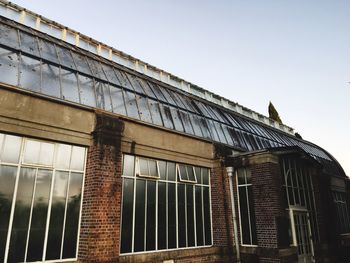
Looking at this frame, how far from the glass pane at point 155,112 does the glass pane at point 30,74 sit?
5.36m

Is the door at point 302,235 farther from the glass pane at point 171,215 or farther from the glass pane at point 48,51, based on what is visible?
the glass pane at point 48,51

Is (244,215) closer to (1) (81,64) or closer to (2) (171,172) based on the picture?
(2) (171,172)

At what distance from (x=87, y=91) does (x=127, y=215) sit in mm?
5309

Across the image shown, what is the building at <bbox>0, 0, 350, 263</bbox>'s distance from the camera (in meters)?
8.11

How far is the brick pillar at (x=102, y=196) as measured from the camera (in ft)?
27.9

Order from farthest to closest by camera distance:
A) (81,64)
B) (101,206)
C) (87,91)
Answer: (81,64) → (87,91) → (101,206)

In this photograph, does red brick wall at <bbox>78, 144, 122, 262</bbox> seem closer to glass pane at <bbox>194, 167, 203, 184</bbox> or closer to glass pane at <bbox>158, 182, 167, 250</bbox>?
glass pane at <bbox>158, 182, 167, 250</bbox>

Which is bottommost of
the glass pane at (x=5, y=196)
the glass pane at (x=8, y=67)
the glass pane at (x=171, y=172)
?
the glass pane at (x=5, y=196)

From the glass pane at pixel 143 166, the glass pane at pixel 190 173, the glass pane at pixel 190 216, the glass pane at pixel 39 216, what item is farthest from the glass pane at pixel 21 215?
the glass pane at pixel 190 173

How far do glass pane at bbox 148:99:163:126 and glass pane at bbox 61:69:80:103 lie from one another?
12.8 ft

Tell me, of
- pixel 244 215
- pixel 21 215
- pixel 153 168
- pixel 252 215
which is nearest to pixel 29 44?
pixel 21 215

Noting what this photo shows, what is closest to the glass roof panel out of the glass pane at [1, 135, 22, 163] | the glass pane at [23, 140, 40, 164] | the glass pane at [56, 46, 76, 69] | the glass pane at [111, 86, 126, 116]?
the glass pane at [111, 86, 126, 116]

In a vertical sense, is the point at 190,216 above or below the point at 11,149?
below

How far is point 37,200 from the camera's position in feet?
26.2
